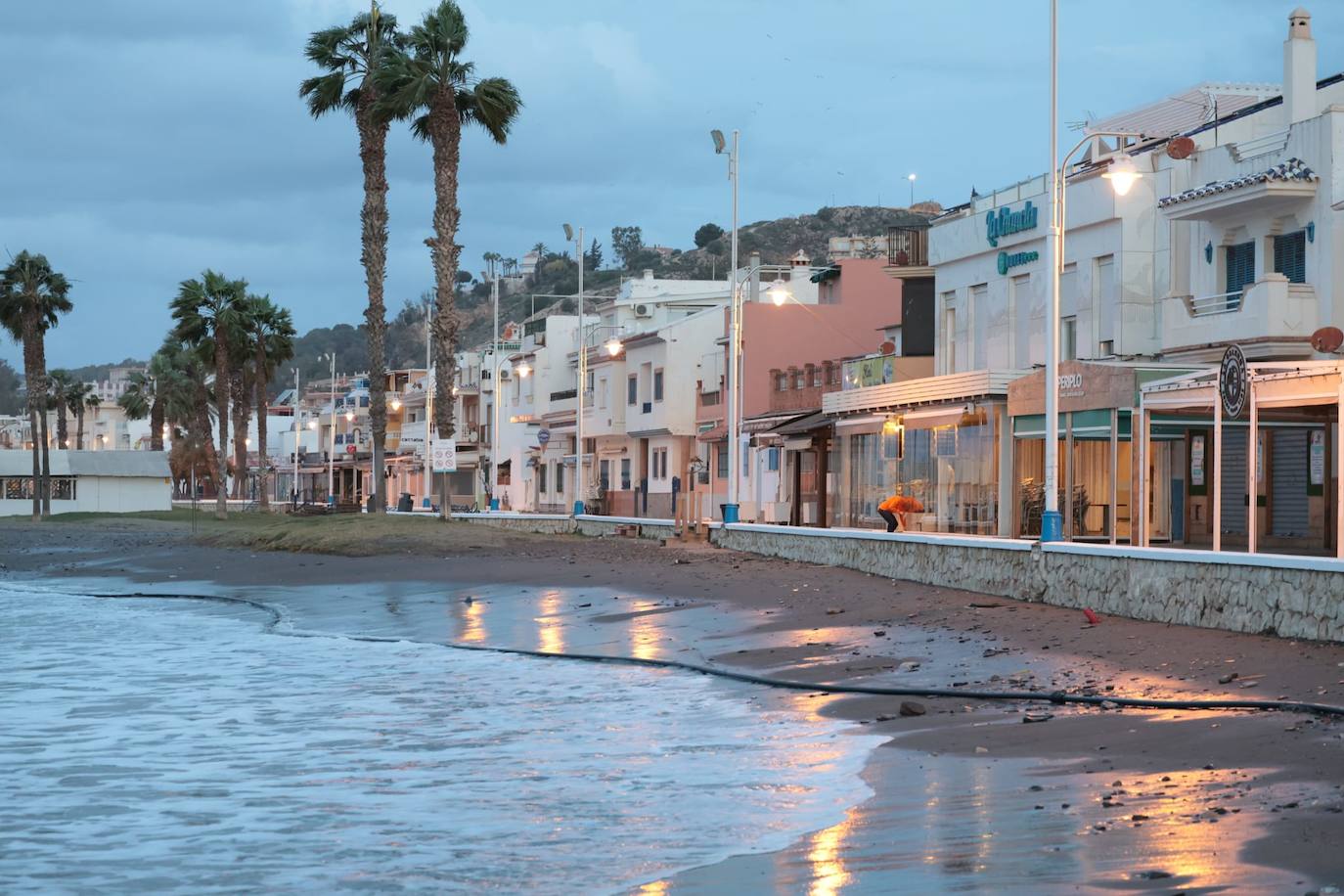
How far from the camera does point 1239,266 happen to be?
32656 mm

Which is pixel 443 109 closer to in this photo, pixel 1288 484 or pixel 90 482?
pixel 1288 484

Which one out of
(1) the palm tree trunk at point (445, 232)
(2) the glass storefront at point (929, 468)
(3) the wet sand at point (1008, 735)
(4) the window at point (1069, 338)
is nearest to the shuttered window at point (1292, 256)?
(4) the window at point (1069, 338)

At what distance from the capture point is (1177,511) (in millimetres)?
33281

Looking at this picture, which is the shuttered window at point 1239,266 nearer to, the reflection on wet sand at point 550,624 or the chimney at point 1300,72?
the chimney at point 1300,72

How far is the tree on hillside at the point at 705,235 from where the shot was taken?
7244 inches

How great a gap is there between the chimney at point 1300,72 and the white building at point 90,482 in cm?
6984

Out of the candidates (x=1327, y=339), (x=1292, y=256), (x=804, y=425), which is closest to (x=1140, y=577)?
(x=1327, y=339)

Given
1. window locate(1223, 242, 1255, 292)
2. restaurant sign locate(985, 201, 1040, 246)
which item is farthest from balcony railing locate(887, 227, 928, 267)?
window locate(1223, 242, 1255, 292)

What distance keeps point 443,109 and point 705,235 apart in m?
138

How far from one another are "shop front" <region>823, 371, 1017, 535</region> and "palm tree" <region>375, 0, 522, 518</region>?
1178 cm

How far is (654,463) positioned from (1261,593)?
169 ft

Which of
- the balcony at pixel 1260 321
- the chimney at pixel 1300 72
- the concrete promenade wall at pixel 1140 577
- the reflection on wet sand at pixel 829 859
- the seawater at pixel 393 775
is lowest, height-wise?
the seawater at pixel 393 775

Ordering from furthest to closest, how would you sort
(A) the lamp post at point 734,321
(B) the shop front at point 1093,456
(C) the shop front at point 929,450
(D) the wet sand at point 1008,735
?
(A) the lamp post at point 734,321
(C) the shop front at point 929,450
(B) the shop front at point 1093,456
(D) the wet sand at point 1008,735

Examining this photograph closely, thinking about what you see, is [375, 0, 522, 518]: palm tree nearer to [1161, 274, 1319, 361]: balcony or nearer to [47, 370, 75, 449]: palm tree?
[1161, 274, 1319, 361]: balcony
